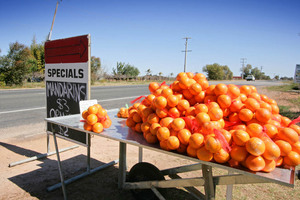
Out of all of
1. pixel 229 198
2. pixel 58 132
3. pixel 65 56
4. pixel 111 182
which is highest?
pixel 65 56

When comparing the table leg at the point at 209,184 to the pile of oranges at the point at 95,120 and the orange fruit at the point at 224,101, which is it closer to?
the orange fruit at the point at 224,101

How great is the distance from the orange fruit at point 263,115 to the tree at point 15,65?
23801 mm

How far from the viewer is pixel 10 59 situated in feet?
68.8

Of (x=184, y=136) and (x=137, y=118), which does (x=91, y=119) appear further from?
(x=184, y=136)

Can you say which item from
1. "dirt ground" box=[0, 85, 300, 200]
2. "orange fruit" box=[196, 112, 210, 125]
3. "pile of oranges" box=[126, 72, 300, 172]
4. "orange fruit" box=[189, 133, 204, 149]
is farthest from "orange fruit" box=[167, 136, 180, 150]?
"dirt ground" box=[0, 85, 300, 200]

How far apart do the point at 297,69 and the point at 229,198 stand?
74.5 ft

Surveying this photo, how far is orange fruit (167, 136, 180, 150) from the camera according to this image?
1.62 m

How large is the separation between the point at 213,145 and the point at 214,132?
0.13 metres

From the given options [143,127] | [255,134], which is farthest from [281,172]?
[143,127]

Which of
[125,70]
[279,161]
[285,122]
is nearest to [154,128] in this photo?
[279,161]

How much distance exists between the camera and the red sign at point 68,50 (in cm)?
323

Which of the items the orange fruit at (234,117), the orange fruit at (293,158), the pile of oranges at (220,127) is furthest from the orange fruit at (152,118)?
the orange fruit at (293,158)

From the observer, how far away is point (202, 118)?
1.61 m

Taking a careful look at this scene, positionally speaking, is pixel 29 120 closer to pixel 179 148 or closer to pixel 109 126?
pixel 109 126
